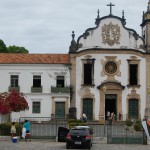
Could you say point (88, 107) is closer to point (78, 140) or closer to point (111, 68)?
point (111, 68)

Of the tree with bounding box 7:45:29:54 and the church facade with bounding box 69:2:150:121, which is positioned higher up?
the tree with bounding box 7:45:29:54

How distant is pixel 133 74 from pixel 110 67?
2593mm

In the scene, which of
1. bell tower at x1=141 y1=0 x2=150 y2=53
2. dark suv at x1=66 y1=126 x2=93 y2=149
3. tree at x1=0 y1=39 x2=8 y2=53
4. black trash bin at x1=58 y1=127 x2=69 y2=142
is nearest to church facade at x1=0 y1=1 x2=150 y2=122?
bell tower at x1=141 y1=0 x2=150 y2=53

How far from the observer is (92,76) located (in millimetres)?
51062

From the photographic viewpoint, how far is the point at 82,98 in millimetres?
51000

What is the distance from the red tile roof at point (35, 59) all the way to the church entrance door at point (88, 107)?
4615 millimetres

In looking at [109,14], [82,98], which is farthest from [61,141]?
[109,14]

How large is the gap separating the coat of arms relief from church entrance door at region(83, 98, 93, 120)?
6.41 metres

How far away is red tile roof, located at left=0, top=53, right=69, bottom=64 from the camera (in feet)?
166

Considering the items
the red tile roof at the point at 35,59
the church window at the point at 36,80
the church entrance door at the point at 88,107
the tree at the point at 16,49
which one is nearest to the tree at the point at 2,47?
the tree at the point at 16,49

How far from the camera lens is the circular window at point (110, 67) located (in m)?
51.2

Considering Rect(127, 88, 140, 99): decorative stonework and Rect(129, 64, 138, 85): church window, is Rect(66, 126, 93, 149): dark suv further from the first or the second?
Rect(129, 64, 138, 85): church window

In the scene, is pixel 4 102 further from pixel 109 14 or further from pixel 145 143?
pixel 109 14

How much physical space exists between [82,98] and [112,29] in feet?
26.1
